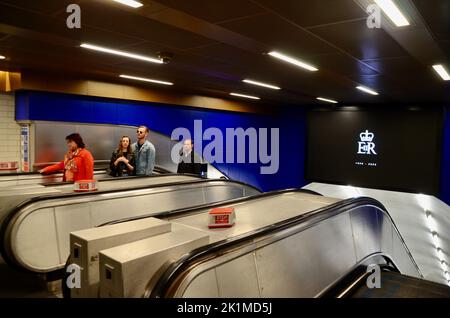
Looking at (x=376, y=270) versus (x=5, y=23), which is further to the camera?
(x=5, y=23)

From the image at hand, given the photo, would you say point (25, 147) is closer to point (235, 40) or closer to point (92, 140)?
point (92, 140)

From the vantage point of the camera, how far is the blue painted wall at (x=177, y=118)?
7023 mm

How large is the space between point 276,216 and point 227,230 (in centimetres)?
71

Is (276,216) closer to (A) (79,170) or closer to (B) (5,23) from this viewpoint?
(A) (79,170)

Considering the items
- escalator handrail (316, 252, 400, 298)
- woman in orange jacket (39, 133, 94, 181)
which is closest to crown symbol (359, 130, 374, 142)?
escalator handrail (316, 252, 400, 298)

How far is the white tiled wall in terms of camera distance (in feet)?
23.2

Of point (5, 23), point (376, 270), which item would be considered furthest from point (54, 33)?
point (376, 270)

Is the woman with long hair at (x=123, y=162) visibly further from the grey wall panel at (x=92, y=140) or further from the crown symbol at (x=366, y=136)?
the crown symbol at (x=366, y=136)

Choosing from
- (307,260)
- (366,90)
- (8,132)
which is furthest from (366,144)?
(8,132)

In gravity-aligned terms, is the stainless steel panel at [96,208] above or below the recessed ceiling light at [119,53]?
below

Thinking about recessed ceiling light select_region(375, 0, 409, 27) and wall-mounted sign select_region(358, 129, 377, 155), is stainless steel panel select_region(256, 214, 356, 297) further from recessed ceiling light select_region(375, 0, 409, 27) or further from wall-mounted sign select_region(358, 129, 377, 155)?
wall-mounted sign select_region(358, 129, 377, 155)

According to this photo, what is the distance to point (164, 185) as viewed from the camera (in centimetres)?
485

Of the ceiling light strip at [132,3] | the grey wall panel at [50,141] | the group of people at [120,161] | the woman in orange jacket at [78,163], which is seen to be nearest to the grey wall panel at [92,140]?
the grey wall panel at [50,141]

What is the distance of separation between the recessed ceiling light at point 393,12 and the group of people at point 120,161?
3.76 m
